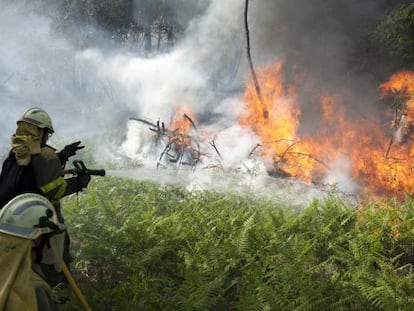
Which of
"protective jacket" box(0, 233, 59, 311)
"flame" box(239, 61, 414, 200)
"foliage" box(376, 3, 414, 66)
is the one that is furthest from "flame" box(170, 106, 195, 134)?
"protective jacket" box(0, 233, 59, 311)

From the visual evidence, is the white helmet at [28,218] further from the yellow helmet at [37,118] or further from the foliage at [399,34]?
the foliage at [399,34]

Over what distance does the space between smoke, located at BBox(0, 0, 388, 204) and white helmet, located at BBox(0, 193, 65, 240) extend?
281 inches

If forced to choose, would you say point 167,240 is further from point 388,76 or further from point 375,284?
point 388,76

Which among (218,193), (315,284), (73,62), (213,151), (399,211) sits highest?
(73,62)

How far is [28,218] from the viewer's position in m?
2.37

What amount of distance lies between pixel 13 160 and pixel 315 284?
11.2ft

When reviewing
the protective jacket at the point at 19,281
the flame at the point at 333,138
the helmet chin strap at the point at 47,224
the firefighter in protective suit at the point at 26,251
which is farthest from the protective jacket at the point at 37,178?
the flame at the point at 333,138

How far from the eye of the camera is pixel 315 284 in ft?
14.3

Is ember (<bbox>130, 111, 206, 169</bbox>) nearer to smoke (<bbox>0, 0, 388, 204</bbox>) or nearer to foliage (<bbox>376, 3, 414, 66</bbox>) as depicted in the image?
smoke (<bbox>0, 0, 388, 204</bbox>)

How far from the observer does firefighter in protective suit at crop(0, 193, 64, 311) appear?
2.15 m

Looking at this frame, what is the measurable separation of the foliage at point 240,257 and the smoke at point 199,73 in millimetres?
3295

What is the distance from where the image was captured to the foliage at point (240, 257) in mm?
4109

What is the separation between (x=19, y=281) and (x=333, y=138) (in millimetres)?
10375

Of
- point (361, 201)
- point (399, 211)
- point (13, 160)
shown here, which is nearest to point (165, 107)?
point (361, 201)
